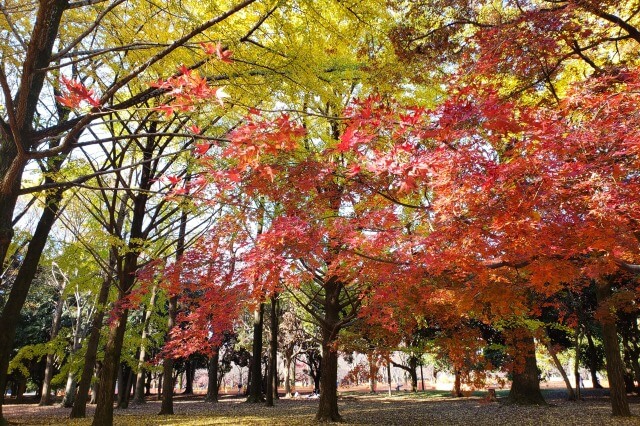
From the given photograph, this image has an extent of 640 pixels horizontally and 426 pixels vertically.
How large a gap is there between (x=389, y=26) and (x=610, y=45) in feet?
13.7

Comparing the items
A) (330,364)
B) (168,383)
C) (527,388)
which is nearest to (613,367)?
(527,388)

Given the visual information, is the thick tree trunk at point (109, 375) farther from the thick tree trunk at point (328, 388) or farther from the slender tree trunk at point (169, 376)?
the thick tree trunk at point (328, 388)

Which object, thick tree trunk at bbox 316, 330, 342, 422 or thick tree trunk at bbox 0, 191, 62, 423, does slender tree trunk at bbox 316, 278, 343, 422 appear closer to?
thick tree trunk at bbox 316, 330, 342, 422

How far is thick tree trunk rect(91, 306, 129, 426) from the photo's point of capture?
8.20 meters

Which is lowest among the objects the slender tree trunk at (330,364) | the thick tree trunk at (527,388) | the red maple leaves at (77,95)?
the thick tree trunk at (527,388)

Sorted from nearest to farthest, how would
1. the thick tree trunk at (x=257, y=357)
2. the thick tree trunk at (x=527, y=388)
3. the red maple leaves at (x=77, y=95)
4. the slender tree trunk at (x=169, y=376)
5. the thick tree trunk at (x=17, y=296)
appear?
the red maple leaves at (x=77, y=95) → the thick tree trunk at (x=17, y=296) → the slender tree trunk at (x=169, y=376) → the thick tree trunk at (x=527, y=388) → the thick tree trunk at (x=257, y=357)

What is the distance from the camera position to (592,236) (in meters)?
4.81

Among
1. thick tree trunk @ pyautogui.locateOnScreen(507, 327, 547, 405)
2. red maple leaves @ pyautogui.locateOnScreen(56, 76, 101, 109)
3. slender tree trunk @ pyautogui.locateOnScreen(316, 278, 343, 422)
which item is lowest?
thick tree trunk @ pyautogui.locateOnScreen(507, 327, 547, 405)

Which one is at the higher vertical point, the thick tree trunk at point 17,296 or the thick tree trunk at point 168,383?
the thick tree trunk at point 17,296

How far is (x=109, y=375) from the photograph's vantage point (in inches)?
336

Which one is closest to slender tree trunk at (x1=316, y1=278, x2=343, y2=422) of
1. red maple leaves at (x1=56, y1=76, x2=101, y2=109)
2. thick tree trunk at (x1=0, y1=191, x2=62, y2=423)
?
thick tree trunk at (x1=0, y1=191, x2=62, y2=423)

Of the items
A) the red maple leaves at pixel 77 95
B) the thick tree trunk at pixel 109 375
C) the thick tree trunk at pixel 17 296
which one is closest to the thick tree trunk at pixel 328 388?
the thick tree trunk at pixel 109 375

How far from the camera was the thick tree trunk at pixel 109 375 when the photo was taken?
8.20 m

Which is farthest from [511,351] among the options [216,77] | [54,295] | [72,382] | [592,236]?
[54,295]
